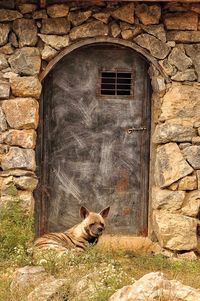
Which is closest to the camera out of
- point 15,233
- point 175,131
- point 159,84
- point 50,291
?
point 50,291

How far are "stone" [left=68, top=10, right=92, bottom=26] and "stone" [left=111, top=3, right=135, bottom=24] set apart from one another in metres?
0.36

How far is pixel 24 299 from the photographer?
8648mm

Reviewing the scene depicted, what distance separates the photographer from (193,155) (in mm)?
12289

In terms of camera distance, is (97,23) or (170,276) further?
(97,23)

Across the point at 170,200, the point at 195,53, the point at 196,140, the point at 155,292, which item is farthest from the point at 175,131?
the point at 155,292

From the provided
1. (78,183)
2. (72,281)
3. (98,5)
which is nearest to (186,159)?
(78,183)

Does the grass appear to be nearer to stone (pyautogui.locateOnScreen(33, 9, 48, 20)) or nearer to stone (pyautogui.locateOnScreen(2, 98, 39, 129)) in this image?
stone (pyautogui.locateOnScreen(2, 98, 39, 129))

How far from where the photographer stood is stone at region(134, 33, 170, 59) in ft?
40.5

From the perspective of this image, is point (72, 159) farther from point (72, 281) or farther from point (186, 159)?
point (72, 281)

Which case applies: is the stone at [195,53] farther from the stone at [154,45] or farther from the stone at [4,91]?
the stone at [4,91]

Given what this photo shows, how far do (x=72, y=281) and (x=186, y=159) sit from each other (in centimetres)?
374

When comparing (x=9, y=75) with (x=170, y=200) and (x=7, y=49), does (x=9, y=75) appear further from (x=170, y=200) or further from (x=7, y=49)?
(x=170, y=200)

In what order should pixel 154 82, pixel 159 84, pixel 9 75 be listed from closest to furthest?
1. pixel 9 75
2. pixel 159 84
3. pixel 154 82

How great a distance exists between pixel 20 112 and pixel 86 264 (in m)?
2.78
